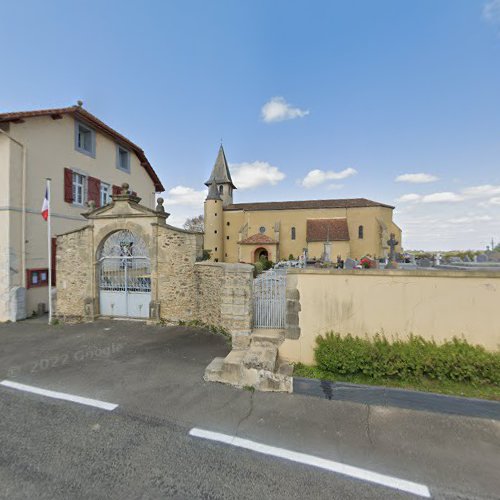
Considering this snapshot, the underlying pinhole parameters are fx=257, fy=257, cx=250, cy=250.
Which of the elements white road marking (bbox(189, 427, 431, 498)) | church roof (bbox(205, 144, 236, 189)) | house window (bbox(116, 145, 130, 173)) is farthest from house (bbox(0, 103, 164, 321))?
church roof (bbox(205, 144, 236, 189))

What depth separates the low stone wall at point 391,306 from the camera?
170 inches

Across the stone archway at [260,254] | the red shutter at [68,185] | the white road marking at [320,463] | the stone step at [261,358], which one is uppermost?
the red shutter at [68,185]

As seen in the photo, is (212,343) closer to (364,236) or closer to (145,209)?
(145,209)

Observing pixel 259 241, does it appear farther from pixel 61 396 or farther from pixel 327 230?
pixel 61 396

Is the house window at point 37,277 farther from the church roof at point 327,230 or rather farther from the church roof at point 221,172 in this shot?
the church roof at point 221,172

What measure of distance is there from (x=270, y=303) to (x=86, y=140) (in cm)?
1284

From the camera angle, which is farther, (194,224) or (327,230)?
(194,224)

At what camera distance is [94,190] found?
13.0m

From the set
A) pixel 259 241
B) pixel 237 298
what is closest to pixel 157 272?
pixel 237 298

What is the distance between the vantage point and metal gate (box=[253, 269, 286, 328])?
5.97 meters

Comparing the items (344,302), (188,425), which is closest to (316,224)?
(344,302)

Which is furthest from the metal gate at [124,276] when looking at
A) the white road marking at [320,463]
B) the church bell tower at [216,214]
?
the church bell tower at [216,214]

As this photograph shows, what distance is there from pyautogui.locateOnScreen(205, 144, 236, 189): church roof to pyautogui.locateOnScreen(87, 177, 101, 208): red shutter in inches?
1102

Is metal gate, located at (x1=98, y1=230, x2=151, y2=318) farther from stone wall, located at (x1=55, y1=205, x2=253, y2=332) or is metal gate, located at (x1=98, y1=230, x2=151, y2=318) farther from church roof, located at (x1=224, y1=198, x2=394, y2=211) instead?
church roof, located at (x1=224, y1=198, x2=394, y2=211)
